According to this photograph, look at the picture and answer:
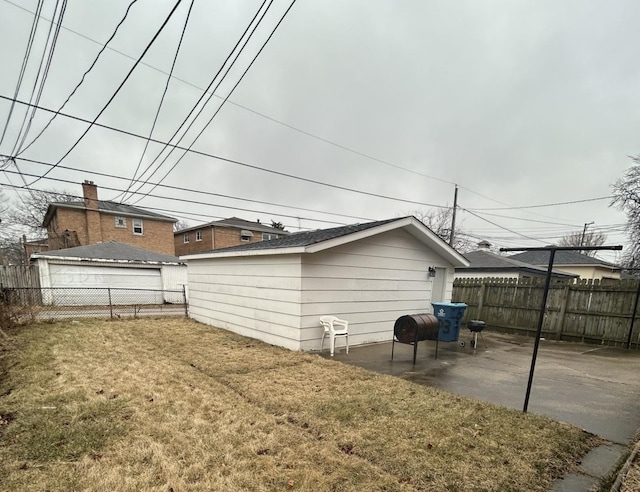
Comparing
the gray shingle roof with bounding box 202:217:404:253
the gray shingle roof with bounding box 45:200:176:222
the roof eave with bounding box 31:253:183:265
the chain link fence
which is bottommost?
the chain link fence

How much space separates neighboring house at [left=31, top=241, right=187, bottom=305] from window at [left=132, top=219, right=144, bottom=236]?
5.24 m

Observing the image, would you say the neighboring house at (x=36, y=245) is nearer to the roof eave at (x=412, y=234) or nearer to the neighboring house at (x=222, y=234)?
the neighboring house at (x=222, y=234)

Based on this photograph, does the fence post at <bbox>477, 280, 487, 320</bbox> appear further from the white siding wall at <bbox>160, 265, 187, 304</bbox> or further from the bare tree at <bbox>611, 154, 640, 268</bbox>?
the white siding wall at <bbox>160, 265, 187, 304</bbox>

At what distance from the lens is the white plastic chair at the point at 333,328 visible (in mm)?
6344

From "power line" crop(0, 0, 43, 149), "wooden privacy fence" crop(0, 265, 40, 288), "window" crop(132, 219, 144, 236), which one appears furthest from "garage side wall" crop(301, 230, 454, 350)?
"window" crop(132, 219, 144, 236)

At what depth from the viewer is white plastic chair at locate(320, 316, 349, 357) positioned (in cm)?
634

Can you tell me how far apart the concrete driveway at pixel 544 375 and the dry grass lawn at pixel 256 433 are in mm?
540

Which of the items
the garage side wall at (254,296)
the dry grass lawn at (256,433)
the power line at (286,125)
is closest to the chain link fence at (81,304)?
the garage side wall at (254,296)

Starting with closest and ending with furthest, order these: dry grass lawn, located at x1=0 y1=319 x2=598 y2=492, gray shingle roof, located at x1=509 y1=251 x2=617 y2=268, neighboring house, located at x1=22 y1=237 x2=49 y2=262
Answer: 1. dry grass lawn, located at x1=0 y1=319 x2=598 y2=492
2. gray shingle roof, located at x1=509 y1=251 x2=617 y2=268
3. neighboring house, located at x1=22 y1=237 x2=49 y2=262

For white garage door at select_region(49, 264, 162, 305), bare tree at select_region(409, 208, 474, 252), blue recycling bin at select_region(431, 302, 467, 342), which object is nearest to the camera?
blue recycling bin at select_region(431, 302, 467, 342)

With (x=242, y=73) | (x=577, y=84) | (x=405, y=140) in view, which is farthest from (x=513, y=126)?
(x=242, y=73)

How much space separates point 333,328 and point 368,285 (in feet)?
5.49

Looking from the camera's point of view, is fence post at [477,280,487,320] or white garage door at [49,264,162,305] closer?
fence post at [477,280,487,320]

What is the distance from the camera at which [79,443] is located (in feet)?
9.10
